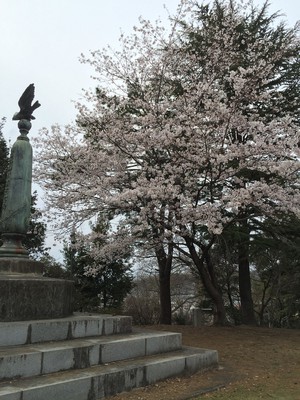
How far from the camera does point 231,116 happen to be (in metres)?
10.1

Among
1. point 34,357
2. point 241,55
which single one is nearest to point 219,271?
point 241,55

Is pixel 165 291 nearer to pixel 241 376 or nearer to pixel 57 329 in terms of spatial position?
pixel 241 376

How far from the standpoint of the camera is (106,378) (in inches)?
198

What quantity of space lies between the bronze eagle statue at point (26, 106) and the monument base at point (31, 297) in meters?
2.82

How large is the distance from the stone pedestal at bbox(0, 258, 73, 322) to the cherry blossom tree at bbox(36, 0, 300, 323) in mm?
3629

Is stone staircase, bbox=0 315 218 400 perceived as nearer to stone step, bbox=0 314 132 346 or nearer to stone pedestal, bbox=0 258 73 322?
stone step, bbox=0 314 132 346

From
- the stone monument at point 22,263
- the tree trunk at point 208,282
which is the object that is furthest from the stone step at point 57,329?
the tree trunk at point 208,282

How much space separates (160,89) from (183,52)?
4.87 feet

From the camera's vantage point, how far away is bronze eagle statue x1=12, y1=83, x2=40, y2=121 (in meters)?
7.02

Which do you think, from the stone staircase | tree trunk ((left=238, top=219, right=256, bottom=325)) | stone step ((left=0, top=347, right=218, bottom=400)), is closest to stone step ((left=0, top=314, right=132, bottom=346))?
the stone staircase

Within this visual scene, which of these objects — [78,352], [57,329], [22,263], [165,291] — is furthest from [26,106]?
[165,291]

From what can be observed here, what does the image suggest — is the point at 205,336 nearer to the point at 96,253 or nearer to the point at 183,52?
the point at 96,253

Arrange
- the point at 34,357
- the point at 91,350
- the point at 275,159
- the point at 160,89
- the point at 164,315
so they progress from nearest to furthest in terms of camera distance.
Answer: the point at 34,357, the point at 91,350, the point at 275,159, the point at 160,89, the point at 164,315

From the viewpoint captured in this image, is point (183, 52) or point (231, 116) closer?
point (231, 116)
